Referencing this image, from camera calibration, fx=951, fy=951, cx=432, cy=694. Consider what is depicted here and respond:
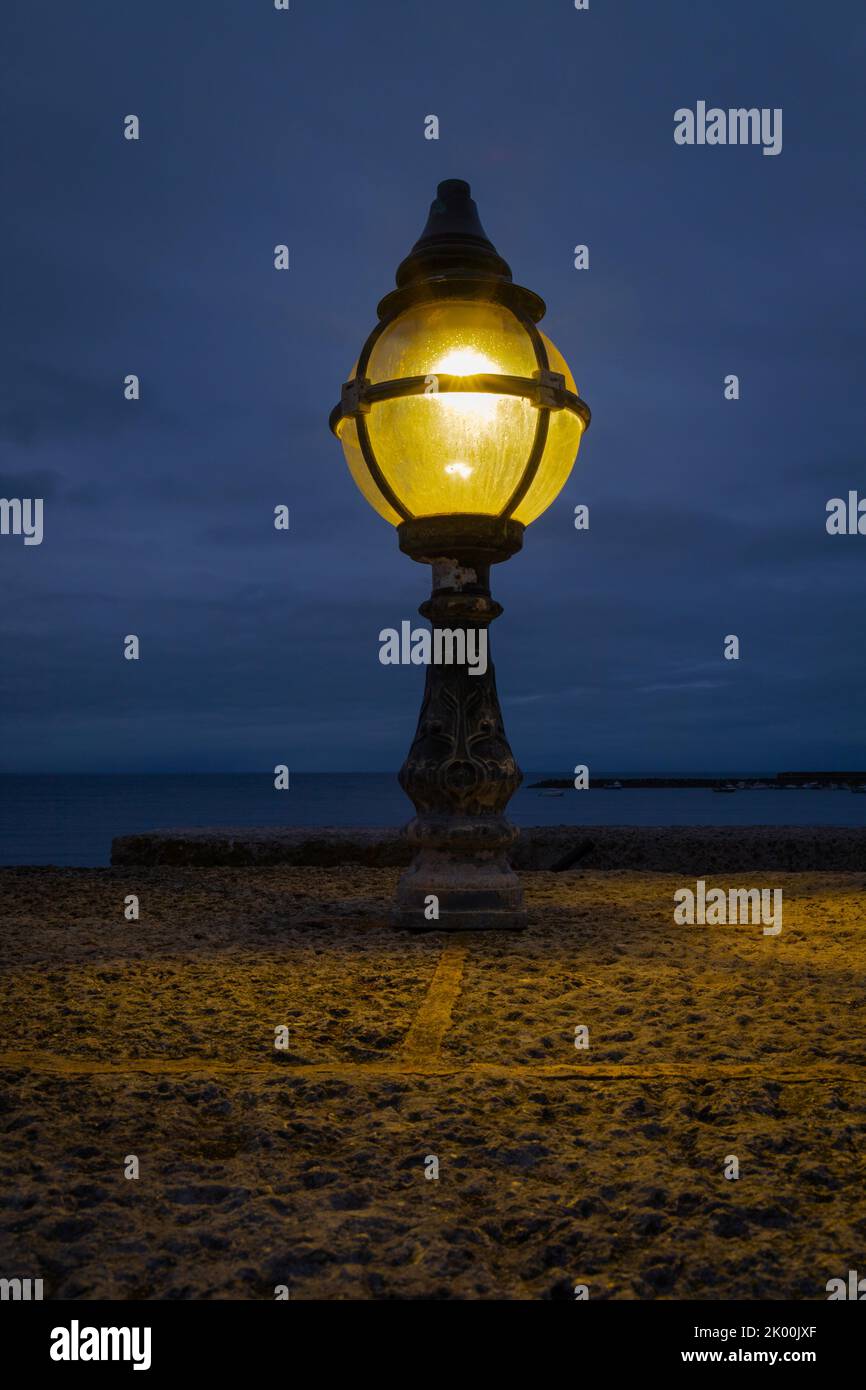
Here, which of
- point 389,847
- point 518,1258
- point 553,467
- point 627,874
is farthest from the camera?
point 389,847

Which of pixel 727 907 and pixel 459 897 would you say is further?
pixel 727 907

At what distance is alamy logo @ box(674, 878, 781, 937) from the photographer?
12.1ft

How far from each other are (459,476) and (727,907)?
2.19 meters

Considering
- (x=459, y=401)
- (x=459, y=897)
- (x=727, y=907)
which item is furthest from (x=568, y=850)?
(x=459, y=401)

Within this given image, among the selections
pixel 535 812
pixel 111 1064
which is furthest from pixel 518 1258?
pixel 535 812

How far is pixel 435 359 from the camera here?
3670mm

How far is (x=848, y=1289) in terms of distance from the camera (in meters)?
1.08

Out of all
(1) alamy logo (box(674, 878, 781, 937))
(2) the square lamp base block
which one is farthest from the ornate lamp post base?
(1) alamy logo (box(674, 878, 781, 937))

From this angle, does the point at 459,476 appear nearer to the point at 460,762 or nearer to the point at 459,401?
the point at 459,401

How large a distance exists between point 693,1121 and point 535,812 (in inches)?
2240

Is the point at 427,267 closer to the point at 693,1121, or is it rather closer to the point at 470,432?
the point at 470,432

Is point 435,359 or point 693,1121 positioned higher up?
point 435,359

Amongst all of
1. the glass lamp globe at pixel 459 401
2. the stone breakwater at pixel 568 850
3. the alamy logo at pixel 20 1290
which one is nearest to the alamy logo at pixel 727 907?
the stone breakwater at pixel 568 850
